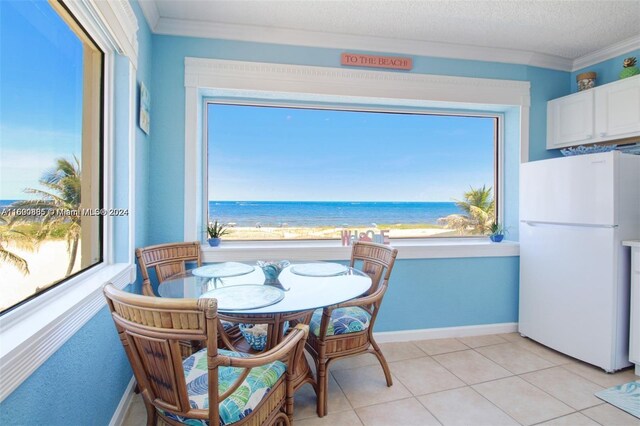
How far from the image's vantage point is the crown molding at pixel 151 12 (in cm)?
215

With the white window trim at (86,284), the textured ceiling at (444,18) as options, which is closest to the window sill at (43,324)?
the white window trim at (86,284)

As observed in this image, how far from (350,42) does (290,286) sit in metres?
2.10

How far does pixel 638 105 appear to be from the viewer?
2.51 meters

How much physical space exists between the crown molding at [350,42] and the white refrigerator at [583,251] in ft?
3.54

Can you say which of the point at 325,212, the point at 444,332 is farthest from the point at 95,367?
the point at 444,332

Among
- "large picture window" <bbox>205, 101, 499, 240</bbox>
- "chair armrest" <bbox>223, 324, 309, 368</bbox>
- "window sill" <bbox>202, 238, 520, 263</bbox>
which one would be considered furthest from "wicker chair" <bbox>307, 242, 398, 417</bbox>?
"large picture window" <bbox>205, 101, 499, 240</bbox>

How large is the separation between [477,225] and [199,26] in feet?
10.2

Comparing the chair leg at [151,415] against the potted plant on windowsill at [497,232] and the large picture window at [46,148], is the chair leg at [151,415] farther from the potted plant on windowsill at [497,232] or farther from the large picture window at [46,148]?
the potted plant on windowsill at [497,232]

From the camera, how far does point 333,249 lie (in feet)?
8.75

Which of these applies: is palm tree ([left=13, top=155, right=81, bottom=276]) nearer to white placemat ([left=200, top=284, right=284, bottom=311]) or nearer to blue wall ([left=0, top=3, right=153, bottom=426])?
blue wall ([left=0, top=3, right=153, bottom=426])

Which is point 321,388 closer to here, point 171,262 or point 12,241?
point 171,262

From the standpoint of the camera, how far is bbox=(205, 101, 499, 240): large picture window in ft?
9.96

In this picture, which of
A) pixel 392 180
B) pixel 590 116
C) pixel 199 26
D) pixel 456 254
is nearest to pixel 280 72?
pixel 199 26

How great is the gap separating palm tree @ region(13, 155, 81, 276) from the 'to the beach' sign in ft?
6.85
